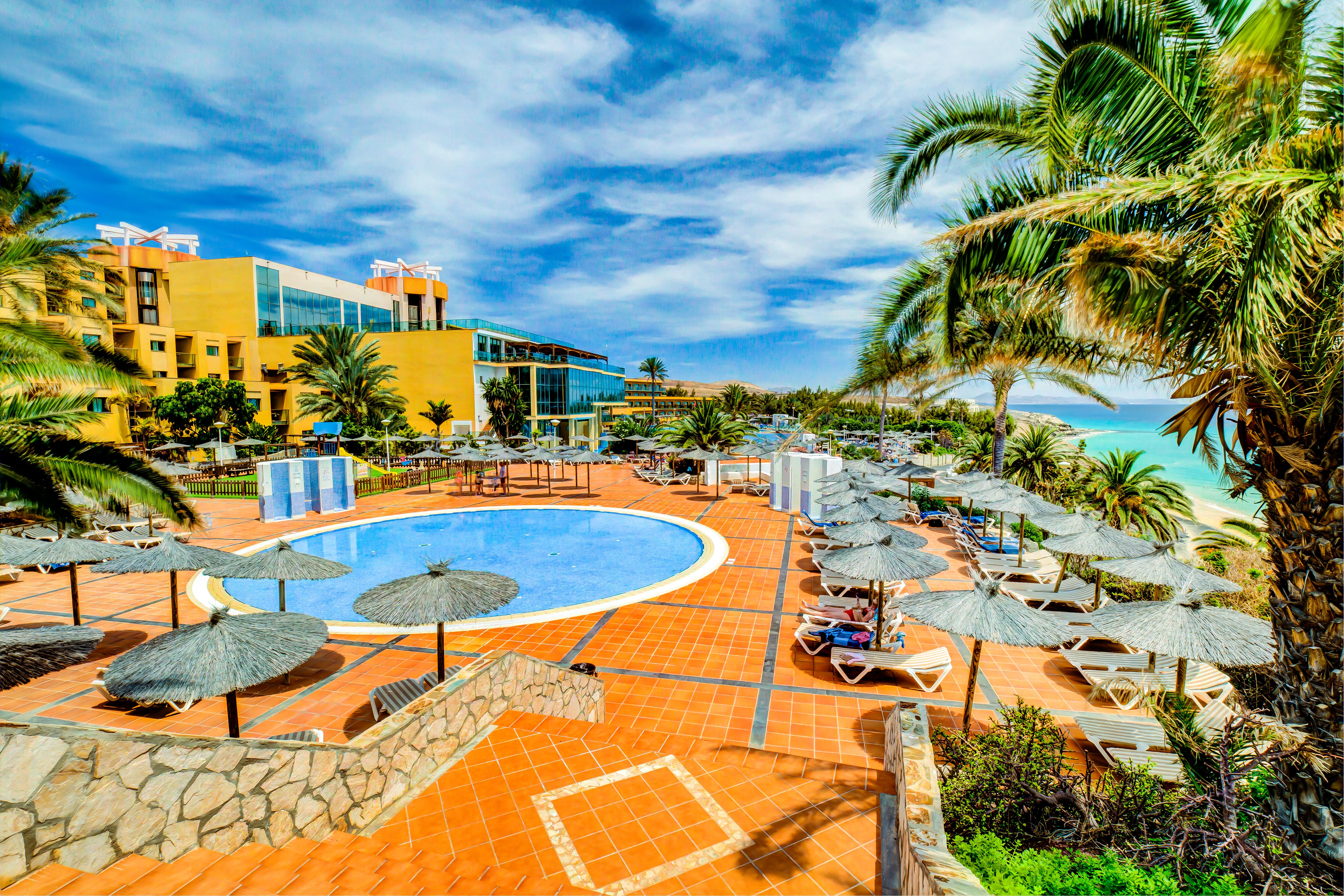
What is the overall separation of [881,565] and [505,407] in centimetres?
3687

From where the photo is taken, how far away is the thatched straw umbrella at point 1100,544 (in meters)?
9.27

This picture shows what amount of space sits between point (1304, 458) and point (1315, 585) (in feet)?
2.94

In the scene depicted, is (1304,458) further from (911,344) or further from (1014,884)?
(911,344)

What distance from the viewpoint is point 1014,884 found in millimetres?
3717

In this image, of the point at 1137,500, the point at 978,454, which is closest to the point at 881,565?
the point at 1137,500

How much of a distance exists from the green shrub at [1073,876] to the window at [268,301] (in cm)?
5422

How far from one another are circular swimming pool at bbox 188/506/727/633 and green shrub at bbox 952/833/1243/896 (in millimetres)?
7454

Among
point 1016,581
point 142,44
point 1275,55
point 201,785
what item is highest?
point 142,44

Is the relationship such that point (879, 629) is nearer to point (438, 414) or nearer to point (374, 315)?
point (438, 414)

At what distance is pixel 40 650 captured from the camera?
551cm

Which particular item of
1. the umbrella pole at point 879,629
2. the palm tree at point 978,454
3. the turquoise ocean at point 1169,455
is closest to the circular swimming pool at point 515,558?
the umbrella pole at point 879,629

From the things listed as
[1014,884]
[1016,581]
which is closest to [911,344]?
[1016,581]

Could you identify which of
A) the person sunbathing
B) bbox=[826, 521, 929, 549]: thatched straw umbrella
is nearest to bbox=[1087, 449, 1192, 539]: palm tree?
bbox=[826, 521, 929, 549]: thatched straw umbrella

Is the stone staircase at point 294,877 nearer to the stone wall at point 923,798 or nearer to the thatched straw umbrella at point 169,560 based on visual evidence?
the stone wall at point 923,798
